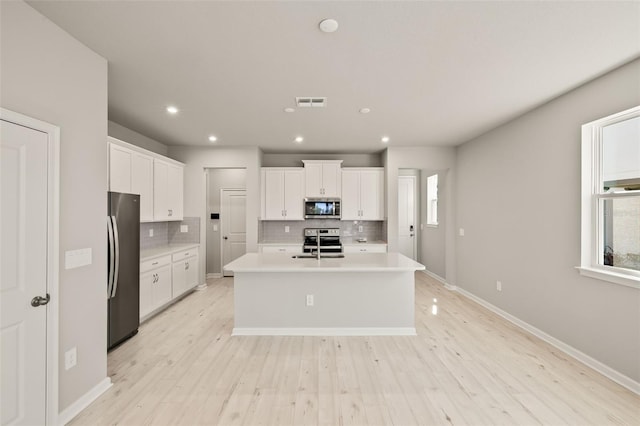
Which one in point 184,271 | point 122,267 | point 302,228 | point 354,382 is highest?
point 302,228

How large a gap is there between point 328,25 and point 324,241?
4.10 m

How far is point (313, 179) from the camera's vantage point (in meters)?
5.68

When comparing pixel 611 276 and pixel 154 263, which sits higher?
pixel 611 276

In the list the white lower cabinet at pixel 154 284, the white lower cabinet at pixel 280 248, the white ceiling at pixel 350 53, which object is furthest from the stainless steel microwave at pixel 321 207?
the white lower cabinet at pixel 154 284

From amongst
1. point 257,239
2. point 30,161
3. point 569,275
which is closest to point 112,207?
point 30,161

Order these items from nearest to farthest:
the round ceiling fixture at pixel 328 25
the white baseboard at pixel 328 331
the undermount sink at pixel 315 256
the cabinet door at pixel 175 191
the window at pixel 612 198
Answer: the round ceiling fixture at pixel 328 25 → the window at pixel 612 198 → the white baseboard at pixel 328 331 → the undermount sink at pixel 315 256 → the cabinet door at pixel 175 191

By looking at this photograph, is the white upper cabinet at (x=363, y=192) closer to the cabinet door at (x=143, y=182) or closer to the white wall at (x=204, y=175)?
the white wall at (x=204, y=175)

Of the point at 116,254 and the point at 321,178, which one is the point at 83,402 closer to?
the point at 116,254

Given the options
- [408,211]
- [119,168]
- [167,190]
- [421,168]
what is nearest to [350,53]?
[119,168]

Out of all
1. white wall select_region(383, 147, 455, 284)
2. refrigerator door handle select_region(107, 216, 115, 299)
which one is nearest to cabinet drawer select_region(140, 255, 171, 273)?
refrigerator door handle select_region(107, 216, 115, 299)

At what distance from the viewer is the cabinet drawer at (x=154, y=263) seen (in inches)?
146

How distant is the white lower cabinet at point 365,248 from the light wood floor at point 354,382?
199cm

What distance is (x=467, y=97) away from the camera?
10.2 ft

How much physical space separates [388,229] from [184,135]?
3961 millimetres
